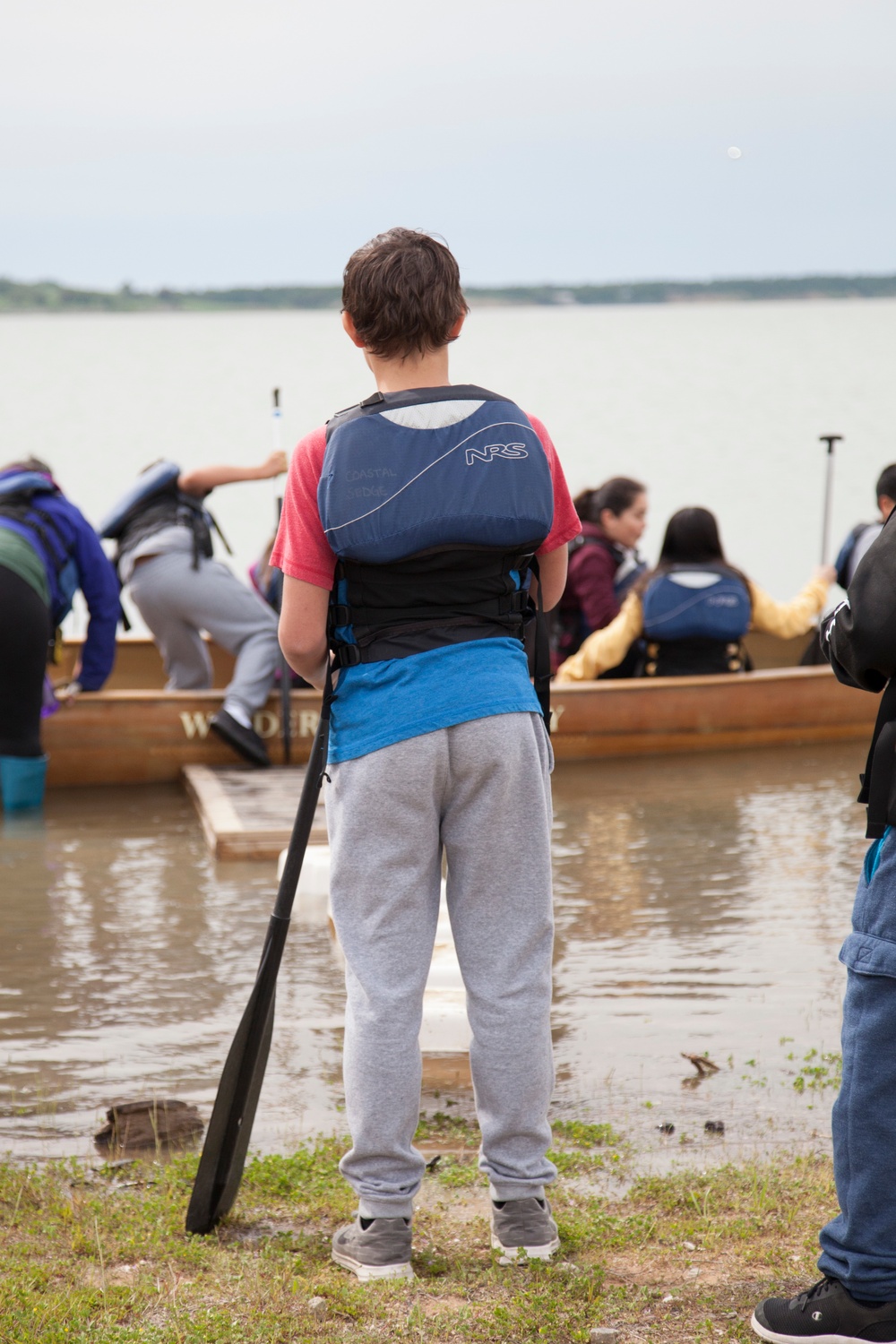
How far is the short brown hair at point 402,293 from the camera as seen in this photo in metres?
2.76

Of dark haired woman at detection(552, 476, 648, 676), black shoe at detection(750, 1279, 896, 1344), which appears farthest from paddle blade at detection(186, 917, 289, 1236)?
dark haired woman at detection(552, 476, 648, 676)

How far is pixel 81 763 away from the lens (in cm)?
784

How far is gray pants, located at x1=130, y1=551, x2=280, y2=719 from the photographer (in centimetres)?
774

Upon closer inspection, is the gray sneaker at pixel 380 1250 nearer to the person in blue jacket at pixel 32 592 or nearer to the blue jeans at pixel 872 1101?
the blue jeans at pixel 872 1101

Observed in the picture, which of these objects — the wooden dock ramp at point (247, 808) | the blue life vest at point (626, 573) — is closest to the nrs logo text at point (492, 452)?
the wooden dock ramp at point (247, 808)

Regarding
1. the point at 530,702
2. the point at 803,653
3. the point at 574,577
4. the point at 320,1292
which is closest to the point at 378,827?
the point at 530,702

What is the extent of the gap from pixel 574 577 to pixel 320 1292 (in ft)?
20.3

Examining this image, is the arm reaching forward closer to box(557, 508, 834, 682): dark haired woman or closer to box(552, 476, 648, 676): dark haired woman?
box(552, 476, 648, 676): dark haired woman

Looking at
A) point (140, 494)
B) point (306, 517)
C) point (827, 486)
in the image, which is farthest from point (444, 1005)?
point (827, 486)

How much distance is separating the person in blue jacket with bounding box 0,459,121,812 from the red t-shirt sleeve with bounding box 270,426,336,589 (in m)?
4.16

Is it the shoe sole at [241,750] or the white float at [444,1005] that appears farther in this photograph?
the shoe sole at [241,750]

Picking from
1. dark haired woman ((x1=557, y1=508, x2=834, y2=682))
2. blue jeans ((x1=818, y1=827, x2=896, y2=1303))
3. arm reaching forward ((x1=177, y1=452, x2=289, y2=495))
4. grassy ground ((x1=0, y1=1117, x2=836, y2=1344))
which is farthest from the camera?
dark haired woman ((x1=557, y1=508, x2=834, y2=682))

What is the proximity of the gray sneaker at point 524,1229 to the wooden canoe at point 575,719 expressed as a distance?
5.06m

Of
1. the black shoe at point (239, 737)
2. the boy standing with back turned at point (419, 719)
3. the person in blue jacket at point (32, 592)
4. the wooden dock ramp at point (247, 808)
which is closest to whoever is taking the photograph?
the boy standing with back turned at point (419, 719)
